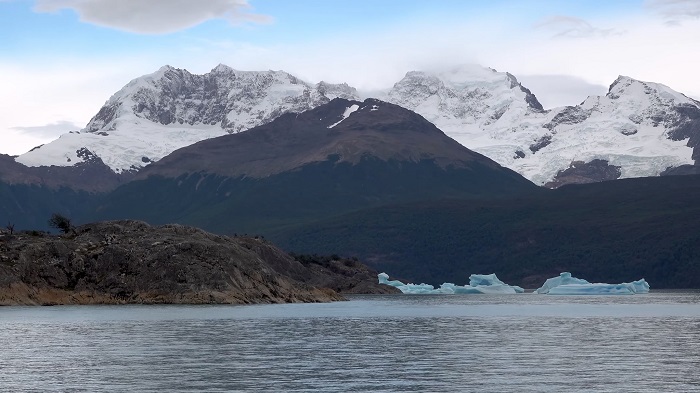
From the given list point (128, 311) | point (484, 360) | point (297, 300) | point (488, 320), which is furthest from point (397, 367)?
point (297, 300)

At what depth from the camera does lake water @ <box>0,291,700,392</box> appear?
63.0 metres

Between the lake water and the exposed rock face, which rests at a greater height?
the exposed rock face

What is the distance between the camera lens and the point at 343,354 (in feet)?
263

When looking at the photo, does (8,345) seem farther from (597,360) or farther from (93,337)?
(597,360)

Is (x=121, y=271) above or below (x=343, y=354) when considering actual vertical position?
above

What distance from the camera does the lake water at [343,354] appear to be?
6297 centimetres

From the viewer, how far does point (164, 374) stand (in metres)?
67.4

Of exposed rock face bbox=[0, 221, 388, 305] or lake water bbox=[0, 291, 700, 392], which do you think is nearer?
lake water bbox=[0, 291, 700, 392]

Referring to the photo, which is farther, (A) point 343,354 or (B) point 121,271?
(B) point 121,271

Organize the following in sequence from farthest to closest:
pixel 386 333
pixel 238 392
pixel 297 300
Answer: pixel 297 300, pixel 386 333, pixel 238 392

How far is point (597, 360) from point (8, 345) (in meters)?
40.8

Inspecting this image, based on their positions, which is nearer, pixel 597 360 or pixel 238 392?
pixel 238 392

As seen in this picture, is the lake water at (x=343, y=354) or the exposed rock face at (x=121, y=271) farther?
the exposed rock face at (x=121, y=271)

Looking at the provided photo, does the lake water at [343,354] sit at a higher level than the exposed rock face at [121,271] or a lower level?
lower
